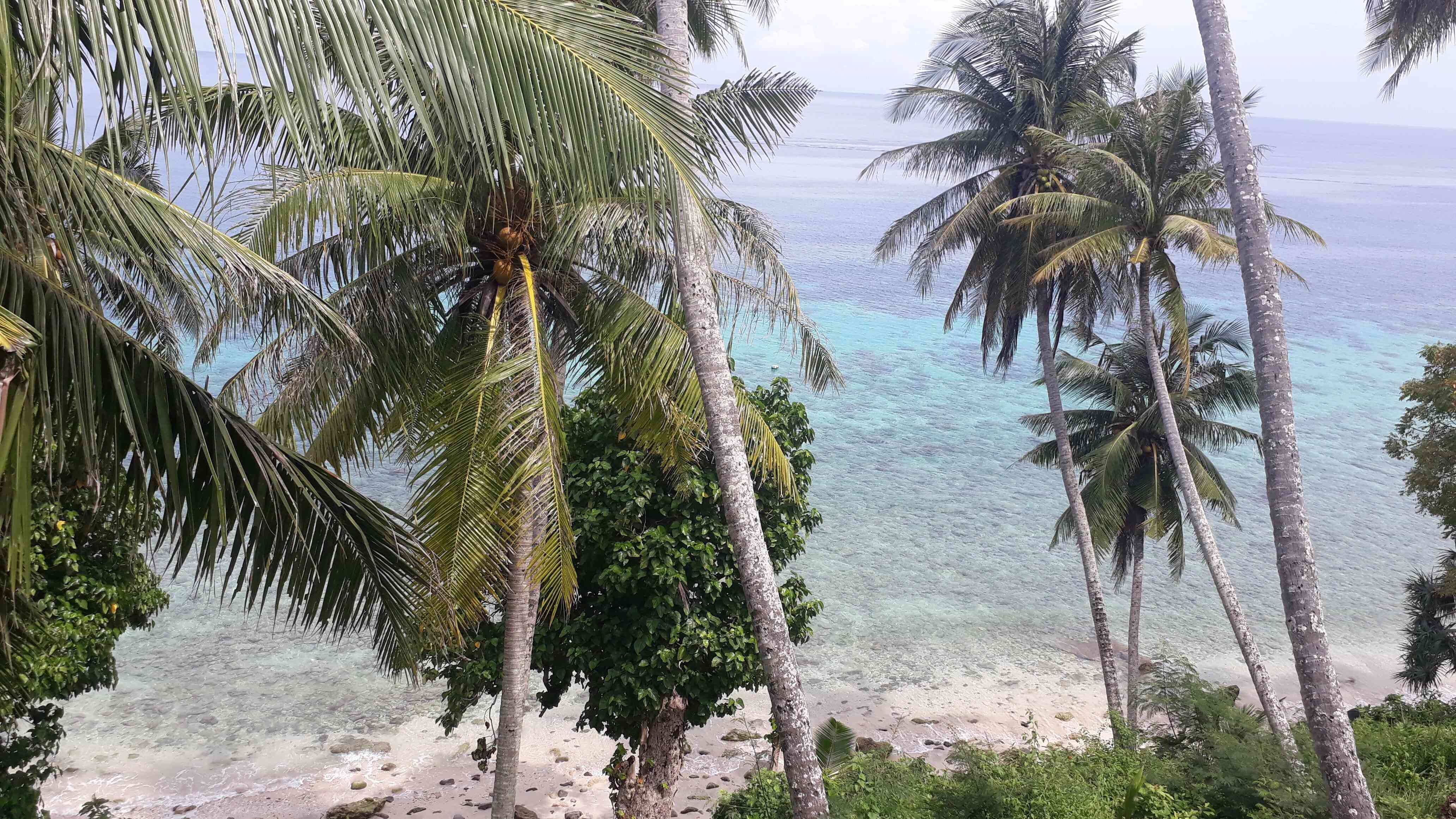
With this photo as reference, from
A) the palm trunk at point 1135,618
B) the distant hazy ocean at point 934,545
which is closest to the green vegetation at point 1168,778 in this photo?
the palm trunk at point 1135,618

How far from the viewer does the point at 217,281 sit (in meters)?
4.29

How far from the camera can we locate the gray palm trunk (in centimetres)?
665

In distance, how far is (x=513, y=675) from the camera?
9.34 m

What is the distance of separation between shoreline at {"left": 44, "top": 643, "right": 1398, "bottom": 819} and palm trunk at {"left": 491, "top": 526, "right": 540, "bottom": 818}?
467cm

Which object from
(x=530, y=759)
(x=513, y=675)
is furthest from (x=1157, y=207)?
(x=530, y=759)

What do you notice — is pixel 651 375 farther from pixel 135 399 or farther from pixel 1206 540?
pixel 1206 540

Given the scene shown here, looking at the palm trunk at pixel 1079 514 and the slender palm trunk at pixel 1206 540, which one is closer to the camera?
the slender palm trunk at pixel 1206 540

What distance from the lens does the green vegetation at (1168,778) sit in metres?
7.20

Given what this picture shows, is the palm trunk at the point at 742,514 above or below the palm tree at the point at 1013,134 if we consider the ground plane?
below

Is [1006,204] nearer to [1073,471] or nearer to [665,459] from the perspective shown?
[1073,471]

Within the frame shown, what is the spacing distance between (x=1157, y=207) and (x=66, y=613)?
1480 centimetres

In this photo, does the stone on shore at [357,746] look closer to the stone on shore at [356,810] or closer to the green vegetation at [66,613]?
the stone on shore at [356,810]

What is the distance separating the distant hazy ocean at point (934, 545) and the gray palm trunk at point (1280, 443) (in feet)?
50.0

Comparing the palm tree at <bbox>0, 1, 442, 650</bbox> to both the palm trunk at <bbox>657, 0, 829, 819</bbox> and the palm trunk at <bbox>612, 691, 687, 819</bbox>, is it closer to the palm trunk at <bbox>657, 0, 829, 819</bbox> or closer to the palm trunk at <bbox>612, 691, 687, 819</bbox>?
the palm trunk at <bbox>657, 0, 829, 819</bbox>
